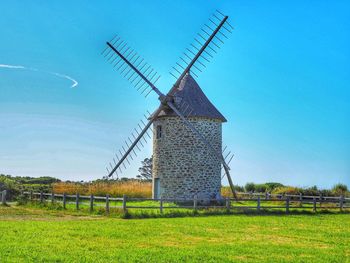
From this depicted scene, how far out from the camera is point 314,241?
14.6 m

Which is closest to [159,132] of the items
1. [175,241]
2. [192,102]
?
[192,102]

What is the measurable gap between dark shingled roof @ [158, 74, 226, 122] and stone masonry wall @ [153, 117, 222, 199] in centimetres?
36

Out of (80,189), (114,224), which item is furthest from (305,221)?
(80,189)

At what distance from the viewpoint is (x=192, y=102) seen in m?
29.2

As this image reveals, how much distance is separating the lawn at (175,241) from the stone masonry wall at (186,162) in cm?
827

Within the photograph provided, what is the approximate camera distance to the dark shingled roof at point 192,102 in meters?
28.7

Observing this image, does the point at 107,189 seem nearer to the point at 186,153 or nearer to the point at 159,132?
the point at 159,132

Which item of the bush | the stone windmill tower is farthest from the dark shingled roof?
the bush

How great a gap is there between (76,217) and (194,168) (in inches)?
366

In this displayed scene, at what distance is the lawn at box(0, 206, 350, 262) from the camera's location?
11.3 m

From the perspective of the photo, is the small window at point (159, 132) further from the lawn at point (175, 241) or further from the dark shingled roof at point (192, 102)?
the lawn at point (175, 241)

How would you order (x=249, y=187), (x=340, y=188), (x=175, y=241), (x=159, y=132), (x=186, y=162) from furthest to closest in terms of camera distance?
(x=249, y=187) → (x=340, y=188) → (x=159, y=132) → (x=186, y=162) → (x=175, y=241)

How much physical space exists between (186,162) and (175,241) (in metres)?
14.5

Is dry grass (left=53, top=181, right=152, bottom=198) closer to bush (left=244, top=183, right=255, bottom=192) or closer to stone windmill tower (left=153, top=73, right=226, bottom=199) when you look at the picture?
stone windmill tower (left=153, top=73, right=226, bottom=199)
